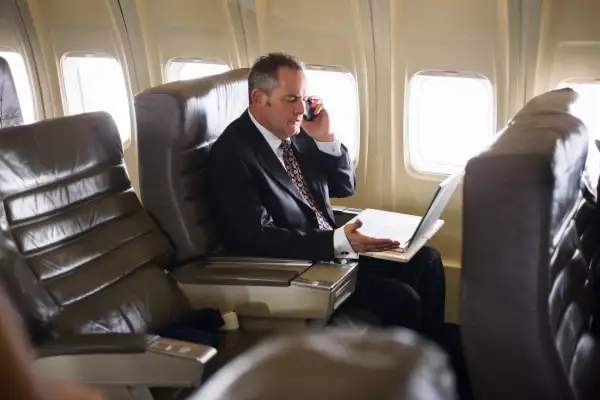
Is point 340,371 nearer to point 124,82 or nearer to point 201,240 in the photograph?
point 201,240

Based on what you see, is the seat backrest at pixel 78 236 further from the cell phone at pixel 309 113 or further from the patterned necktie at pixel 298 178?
the cell phone at pixel 309 113

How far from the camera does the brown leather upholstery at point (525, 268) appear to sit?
1.62 metres

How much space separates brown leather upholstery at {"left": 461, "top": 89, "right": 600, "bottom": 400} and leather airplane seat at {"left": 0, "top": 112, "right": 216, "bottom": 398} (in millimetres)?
802

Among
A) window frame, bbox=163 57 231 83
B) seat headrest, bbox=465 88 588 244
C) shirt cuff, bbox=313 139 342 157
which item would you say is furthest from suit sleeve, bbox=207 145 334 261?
window frame, bbox=163 57 231 83

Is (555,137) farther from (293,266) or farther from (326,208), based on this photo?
(326,208)

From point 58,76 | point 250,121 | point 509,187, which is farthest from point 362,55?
point 58,76

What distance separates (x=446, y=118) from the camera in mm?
3609

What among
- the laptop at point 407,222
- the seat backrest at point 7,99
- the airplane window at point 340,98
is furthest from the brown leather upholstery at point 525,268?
the seat backrest at point 7,99

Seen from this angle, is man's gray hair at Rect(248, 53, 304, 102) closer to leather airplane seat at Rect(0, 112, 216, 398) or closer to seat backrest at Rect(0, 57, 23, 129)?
leather airplane seat at Rect(0, 112, 216, 398)

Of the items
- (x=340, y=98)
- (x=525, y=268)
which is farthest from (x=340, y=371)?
(x=340, y=98)

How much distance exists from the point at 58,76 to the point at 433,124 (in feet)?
9.44

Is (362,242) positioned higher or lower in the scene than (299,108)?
lower

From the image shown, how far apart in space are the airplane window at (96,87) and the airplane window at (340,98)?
5.17ft

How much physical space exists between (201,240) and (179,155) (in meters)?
0.36
